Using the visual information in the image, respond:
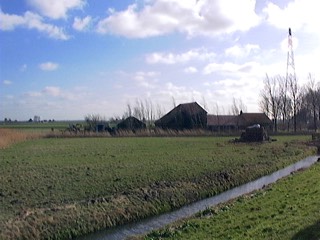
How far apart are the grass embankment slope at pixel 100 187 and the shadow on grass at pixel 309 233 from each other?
7.59 meters

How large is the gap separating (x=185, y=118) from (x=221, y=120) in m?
11.3

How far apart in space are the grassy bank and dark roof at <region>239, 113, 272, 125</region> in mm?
65444

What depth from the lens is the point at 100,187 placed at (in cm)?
1859

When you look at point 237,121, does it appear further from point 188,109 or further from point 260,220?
point 260,220

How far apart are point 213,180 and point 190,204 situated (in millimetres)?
4130

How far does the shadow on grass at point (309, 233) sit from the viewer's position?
914 cm

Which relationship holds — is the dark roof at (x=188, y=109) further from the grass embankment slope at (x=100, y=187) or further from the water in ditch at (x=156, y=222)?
the water in ditch at (x=156, y=222)

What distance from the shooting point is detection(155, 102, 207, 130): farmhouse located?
2977 inches

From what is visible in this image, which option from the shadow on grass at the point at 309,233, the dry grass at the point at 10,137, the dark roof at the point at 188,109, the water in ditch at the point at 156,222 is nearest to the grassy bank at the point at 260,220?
the shadow on grass at the point at 309,233

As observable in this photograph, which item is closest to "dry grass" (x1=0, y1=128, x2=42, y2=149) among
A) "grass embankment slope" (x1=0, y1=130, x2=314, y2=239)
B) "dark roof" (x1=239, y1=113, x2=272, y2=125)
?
"grass embankment slope" (x1=0, y1=130, x2=314, y2=239)

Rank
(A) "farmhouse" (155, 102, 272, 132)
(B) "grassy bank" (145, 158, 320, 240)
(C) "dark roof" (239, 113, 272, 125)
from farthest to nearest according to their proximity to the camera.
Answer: (C) "dark roof" (239, 113, 272, 125) < (A) "farmhouse" (155, 102, 272, 132) < (B) "grassy bank" (145, 158, 320, 240)

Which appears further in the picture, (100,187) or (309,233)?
(100,187)

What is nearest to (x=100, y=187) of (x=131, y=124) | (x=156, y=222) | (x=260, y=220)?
(x=156, y=222)

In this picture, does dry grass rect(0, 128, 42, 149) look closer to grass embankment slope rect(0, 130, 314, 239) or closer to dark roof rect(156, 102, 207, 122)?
grass embankment slope rect(0, 130, 314, 239)
